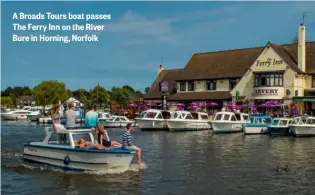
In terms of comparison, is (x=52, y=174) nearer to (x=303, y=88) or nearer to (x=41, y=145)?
(x=41, y=145)

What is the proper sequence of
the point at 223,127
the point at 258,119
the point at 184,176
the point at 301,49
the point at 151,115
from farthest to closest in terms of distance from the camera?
1. the point at 301,49
2. the point at 151,115
3. the point at 223,127
4. the point at 258,119
5. the point at 184,176

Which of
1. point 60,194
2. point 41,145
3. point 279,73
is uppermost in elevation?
point 279,73

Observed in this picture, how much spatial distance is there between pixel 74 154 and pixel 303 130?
26695 millimetres

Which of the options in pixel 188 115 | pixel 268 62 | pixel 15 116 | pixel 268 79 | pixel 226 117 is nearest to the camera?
pixel 226 117

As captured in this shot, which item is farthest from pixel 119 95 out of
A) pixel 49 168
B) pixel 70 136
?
pixel 70 136

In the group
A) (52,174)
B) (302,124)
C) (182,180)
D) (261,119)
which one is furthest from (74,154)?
(261,119)

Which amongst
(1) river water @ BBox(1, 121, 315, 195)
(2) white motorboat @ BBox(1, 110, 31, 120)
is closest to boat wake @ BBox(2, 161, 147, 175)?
(1) river water @ BBox(1, 121, 315, 195)

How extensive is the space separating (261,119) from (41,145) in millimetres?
29381

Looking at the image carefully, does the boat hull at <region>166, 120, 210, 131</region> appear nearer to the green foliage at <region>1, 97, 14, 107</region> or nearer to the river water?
the river water

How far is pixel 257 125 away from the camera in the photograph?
44.8 meters

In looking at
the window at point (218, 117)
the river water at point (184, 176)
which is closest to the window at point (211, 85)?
the window at point (218, 117)

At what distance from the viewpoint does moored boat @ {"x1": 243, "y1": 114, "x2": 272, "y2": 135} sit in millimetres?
44438

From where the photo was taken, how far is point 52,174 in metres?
20.3

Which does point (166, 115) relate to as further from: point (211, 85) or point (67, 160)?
point (67, 160)
